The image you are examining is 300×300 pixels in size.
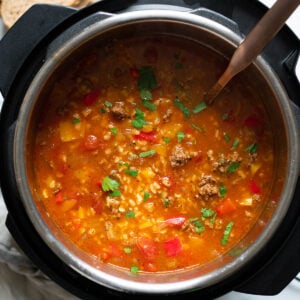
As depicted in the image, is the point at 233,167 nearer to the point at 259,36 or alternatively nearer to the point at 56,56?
the point at 259,36

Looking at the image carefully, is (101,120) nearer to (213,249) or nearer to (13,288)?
(213,249)

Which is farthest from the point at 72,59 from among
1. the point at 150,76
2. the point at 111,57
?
the point at 150,76

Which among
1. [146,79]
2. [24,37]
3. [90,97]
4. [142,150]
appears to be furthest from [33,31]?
[142,150]

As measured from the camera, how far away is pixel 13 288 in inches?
91.9

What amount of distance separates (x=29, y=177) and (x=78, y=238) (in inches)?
11.8

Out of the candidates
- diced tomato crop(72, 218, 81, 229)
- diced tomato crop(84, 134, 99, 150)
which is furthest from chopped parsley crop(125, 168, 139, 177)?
diced tomato crop(72, 218, 81, 229)

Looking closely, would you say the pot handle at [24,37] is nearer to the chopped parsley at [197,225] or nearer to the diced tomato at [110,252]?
the diced tomato at [110,252]

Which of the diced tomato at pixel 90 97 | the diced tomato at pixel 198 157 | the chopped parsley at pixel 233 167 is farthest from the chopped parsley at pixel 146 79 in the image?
the chopped parsley at pixel 233 167

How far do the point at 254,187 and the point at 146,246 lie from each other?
0.46m

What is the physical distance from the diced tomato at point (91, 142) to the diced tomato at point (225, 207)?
51 cm

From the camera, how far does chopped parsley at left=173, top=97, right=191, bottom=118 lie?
6.79 ft

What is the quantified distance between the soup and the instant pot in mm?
121

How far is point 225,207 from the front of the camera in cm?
210

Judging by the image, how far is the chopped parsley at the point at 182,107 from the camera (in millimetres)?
2068
